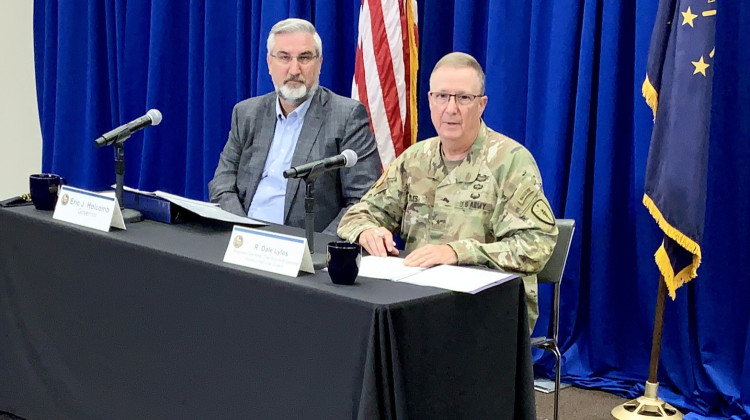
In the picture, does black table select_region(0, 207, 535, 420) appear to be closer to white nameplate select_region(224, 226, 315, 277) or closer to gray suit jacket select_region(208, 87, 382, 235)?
white nameplate select_region(224, 226, 315, 277)

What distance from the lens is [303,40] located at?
3.35 metres

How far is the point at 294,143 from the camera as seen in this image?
11.1 feet

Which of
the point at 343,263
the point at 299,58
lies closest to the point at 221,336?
the point at 343,263

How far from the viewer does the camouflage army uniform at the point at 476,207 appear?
7.63ft

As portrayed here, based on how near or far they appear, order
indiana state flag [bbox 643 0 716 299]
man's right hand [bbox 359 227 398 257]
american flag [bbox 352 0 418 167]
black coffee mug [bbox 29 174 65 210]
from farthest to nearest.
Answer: american flag [bbox 352 0 418 167], indiana state flag [bbox 643 0 716 299], black coffee mug [bbox 29 174 65 210], man's right hand [bbox 359 227 398 257]

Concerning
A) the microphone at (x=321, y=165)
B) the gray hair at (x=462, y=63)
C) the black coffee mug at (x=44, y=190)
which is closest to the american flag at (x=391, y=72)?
the gray hair at (x=462, y=63)

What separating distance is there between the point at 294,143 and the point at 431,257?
52.8 inches

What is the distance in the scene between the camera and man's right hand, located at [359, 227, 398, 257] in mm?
2306

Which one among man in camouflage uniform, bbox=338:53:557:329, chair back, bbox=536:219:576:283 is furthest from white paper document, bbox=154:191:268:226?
chair back, bbox=536:219:576:283

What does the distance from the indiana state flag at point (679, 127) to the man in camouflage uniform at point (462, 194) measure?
761 millimetres

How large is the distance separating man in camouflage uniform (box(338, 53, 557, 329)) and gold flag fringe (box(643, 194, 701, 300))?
29.3 inches

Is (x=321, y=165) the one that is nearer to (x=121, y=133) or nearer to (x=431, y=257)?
(x=431, y=257)

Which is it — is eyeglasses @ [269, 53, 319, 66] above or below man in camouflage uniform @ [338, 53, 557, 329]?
above

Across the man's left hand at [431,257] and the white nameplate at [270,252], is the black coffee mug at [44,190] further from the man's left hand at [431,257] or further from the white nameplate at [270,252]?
the man's left hand at [431,257]
